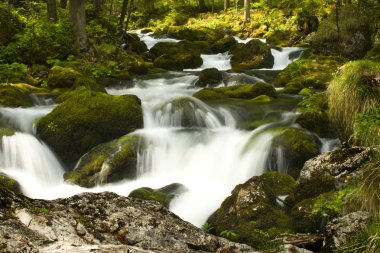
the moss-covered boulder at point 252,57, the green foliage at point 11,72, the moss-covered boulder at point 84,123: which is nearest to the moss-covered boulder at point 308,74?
the moss-covered boulder at point 252,57

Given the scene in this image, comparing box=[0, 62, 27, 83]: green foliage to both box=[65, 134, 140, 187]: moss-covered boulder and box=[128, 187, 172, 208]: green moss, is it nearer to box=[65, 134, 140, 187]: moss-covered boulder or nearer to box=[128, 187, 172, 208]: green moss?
box=[65, 134, 140, 187]: moss-covered boulder

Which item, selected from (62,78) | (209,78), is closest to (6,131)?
(62,78)

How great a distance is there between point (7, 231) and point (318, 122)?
27.5 ft

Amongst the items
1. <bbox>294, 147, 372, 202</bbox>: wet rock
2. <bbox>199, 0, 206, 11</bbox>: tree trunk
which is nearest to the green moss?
<bbox>294, 147, 372, 202</bbox>: wet rock

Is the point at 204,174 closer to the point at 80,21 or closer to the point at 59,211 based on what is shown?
the point at 59,211

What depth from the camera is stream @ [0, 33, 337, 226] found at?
28.8 feet

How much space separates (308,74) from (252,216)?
10878 millimetres

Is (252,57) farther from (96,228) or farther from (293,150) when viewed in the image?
(96,228)

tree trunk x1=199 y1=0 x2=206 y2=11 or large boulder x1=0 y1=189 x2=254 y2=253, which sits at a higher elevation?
tree trunk x1=199 y1=0 x2=206 y2=11

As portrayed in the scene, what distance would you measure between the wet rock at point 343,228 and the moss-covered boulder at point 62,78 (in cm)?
1215

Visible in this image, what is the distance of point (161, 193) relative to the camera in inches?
314

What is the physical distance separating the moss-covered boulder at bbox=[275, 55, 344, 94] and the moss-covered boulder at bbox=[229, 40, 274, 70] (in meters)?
3.35

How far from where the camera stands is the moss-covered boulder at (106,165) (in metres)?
9.03

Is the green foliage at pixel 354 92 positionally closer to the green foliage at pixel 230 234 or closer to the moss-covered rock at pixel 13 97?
the green foliage at pixel 230 234
